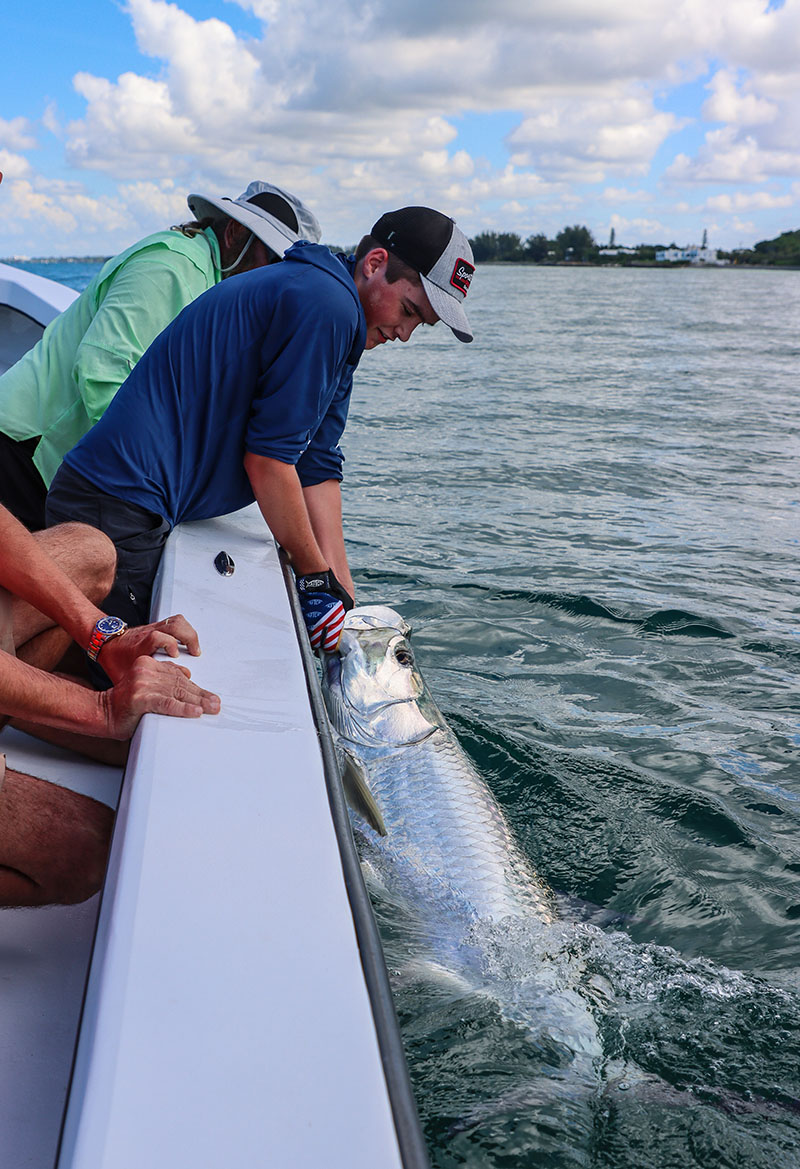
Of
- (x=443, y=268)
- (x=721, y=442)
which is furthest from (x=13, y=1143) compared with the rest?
(x=721, y=442)

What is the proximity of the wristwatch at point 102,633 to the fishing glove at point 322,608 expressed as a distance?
75 centimetres

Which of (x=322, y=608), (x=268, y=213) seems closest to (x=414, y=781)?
(x=322, y=608)

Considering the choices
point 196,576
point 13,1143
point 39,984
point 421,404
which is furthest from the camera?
point 421,404

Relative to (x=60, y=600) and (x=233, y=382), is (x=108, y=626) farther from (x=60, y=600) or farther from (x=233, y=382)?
(x=233, y=382)

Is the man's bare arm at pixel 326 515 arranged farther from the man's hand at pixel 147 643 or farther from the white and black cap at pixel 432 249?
the man's hand at pixel 147 643

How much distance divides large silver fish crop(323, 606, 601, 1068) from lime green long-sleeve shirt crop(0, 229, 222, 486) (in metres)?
1.22

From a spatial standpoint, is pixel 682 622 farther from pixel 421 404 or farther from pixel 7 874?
pixel 421 404

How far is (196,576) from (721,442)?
9880 millimetres

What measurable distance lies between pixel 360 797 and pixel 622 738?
192 cm

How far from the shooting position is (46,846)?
76.8 inches

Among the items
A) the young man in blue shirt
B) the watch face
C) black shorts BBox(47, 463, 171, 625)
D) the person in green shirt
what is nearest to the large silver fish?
the young man in blue shirt

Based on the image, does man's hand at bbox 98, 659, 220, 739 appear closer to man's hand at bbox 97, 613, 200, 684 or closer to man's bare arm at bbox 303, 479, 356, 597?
man's hand at bbox 97, 613, 200, 684

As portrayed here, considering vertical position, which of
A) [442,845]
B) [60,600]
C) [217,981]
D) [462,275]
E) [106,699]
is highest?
[462,275]

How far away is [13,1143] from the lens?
141cm
